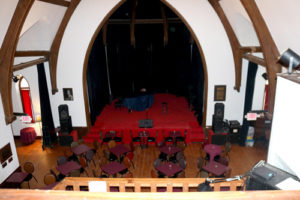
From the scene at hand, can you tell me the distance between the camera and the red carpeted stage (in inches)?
424

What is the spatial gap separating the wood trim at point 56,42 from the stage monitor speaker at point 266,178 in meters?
9.22

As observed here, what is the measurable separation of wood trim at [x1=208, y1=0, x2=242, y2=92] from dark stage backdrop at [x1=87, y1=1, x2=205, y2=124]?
277 centimetres

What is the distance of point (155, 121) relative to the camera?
1163 cm

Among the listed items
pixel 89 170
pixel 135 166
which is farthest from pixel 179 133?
pixel 89 170

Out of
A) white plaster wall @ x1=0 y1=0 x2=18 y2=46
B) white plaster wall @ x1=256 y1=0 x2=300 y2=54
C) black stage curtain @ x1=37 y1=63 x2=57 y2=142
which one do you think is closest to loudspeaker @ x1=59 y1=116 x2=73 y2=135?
black stage curtain @ x1=37 y1=63 x2=57 y2=142

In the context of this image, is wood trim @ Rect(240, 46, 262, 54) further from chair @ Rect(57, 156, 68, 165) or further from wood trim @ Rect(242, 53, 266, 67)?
chair @ Rect(57, 156, 68, 165)

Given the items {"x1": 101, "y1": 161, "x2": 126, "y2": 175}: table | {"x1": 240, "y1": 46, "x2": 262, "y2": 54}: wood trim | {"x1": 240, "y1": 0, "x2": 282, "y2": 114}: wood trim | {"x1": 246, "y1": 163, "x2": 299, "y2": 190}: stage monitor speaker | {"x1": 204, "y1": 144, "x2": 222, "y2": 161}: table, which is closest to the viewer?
{"x1": 246, "y1": 163, "x2": 299, "y2": 190}: stage monitor speaker

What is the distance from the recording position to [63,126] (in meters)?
10.7

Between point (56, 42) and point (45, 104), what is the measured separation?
2762 millimetres

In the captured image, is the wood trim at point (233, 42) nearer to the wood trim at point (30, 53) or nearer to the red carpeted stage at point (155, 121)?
the red carpeted stage at point (155, 121)

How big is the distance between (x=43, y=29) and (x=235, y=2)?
7.33 metres

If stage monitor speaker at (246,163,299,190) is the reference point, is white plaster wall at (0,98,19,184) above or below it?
below

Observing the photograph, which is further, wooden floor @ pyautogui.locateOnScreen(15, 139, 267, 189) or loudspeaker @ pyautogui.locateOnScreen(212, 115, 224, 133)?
loudspeaker @ pyautogui.locateOnScreen(212, 115, 224, 133)

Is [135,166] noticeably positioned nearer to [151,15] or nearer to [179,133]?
[179,133]
